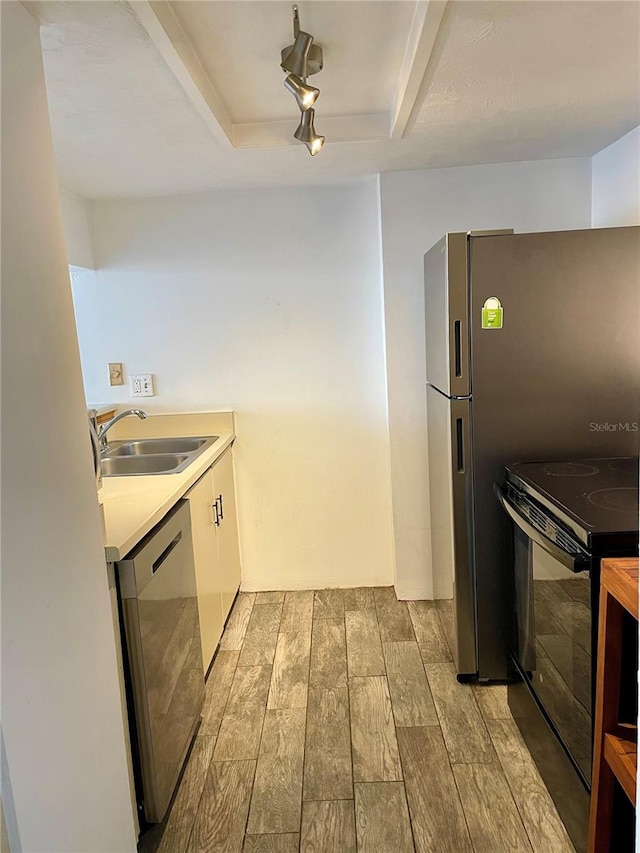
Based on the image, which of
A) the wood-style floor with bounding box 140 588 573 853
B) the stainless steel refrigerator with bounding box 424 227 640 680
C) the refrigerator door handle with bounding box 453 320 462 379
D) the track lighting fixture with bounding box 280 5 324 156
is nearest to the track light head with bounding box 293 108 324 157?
the track lighting fixture with bounding box 280 5 324 156

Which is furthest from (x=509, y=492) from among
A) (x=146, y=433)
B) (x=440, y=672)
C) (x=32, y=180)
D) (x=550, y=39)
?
(x=146, y=433)

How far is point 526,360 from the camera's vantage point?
2.19m

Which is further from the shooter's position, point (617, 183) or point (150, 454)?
point (150, 454)

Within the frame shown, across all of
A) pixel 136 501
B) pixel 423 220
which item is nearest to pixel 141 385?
pixel 136 501

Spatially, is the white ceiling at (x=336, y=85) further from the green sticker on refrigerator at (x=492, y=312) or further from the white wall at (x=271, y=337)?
the green sticker on refrigerator at (x=492, y=312)

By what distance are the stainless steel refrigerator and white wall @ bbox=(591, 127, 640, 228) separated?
0.44 meters

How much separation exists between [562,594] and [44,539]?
1.29m

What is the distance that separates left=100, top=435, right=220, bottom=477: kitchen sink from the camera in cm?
278

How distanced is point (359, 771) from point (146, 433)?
1904 millimetres

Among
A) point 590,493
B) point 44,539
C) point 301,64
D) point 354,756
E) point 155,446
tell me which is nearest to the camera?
point 44,539

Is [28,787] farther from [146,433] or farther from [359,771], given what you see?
[146,433]

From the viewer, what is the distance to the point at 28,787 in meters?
1.05

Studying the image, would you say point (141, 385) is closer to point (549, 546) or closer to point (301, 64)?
point (301, 64)

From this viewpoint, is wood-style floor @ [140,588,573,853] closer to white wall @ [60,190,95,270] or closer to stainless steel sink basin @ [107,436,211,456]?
stainless steel sink basin @ [107,436,211,456]
